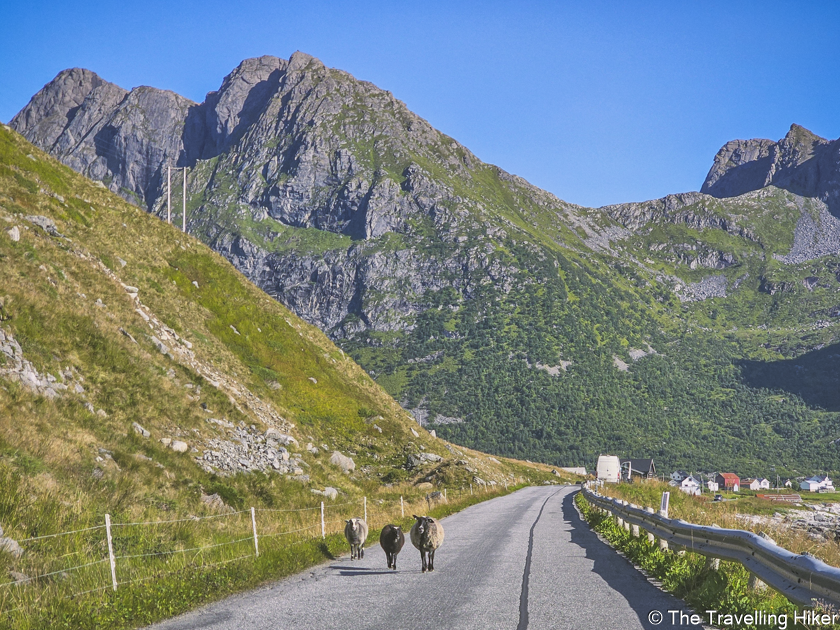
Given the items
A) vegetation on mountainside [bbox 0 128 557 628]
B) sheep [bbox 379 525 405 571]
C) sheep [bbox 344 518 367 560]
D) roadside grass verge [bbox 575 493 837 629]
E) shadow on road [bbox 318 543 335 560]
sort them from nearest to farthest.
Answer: roadside grass verge [bbox 575 493 837 629] < vegetation on mountainside [bbox 0 128 557 628] < sheep [bbox 379 525 405 571] < sheep [bbox 344 518 367 560] < shadow on road [bbox 318 543 335 560]

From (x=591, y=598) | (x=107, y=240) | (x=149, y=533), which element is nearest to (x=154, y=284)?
(x=107, y=240)

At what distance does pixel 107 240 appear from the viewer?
126 ft

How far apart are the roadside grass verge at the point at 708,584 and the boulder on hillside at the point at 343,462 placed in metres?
20.8

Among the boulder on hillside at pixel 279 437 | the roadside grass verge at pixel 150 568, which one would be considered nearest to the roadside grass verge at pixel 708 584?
the roadside grass verge at pixel 150 568

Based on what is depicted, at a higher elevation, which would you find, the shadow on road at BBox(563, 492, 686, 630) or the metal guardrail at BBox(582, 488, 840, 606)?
the metal guardrail at BBox(582, 488, 840, 606)

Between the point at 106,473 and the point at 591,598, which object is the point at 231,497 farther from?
the point at 591,598

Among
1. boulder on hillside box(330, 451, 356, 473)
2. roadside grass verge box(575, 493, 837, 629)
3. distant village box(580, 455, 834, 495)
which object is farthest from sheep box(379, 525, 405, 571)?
distant village box(580, 455, 834, 495)

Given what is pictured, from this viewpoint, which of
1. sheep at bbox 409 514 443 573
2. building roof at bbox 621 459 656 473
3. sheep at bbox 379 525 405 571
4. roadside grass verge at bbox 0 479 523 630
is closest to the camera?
roadside grass verge at bbox 0 479 523 630

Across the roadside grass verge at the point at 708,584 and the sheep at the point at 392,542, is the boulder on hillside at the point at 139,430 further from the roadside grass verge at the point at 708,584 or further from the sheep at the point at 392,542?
the roadside grass verge at the point at 708,584

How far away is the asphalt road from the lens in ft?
28.1

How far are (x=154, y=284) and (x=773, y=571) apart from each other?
37.1m

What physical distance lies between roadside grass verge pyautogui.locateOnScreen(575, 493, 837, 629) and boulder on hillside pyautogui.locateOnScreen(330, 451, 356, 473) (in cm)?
2079

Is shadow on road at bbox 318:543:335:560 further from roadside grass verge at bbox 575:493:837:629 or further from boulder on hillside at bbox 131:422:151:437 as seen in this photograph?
boulder on hillside at bbox 131:422:151:437

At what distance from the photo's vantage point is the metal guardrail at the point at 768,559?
6566mm
